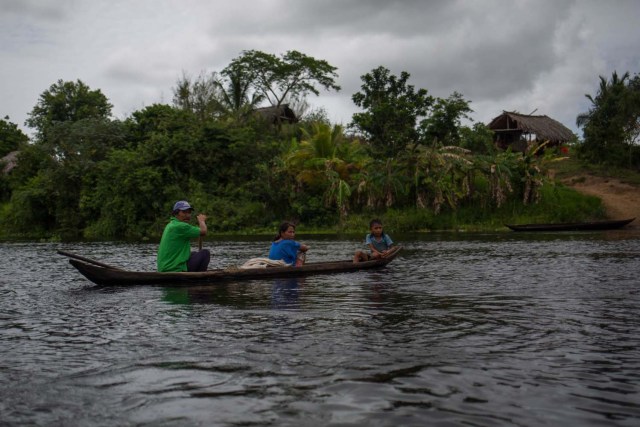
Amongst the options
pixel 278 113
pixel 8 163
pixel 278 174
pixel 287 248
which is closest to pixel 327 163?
pixel 278 174

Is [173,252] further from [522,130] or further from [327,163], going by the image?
[522,130]

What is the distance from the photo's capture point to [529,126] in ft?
133

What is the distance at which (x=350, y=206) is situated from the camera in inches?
1198

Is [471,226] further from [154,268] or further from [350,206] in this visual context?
[154,268]

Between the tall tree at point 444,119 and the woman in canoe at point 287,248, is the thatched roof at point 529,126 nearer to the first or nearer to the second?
the tall tree at point 444,119

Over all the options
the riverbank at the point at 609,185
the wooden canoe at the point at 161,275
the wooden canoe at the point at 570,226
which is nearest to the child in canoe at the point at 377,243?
the wooden canoe at the point at 161,275

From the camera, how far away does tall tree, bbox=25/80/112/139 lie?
50.2 metres

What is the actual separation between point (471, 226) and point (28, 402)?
84.7 ft

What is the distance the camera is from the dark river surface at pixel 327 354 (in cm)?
393

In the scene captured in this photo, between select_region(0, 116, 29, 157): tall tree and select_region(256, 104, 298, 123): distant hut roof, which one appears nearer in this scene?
select_region(256, 104, 298, 123): distant hut roof

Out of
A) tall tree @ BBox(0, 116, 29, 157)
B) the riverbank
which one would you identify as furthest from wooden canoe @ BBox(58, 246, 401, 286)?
tall tree @ BBox(0, 116, 29, 157)

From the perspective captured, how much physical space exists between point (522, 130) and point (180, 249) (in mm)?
34166

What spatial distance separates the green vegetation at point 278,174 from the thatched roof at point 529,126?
10.7ft

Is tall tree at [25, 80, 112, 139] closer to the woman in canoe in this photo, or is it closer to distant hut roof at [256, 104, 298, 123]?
distant hut roof at [256, 104, 298, 123]
